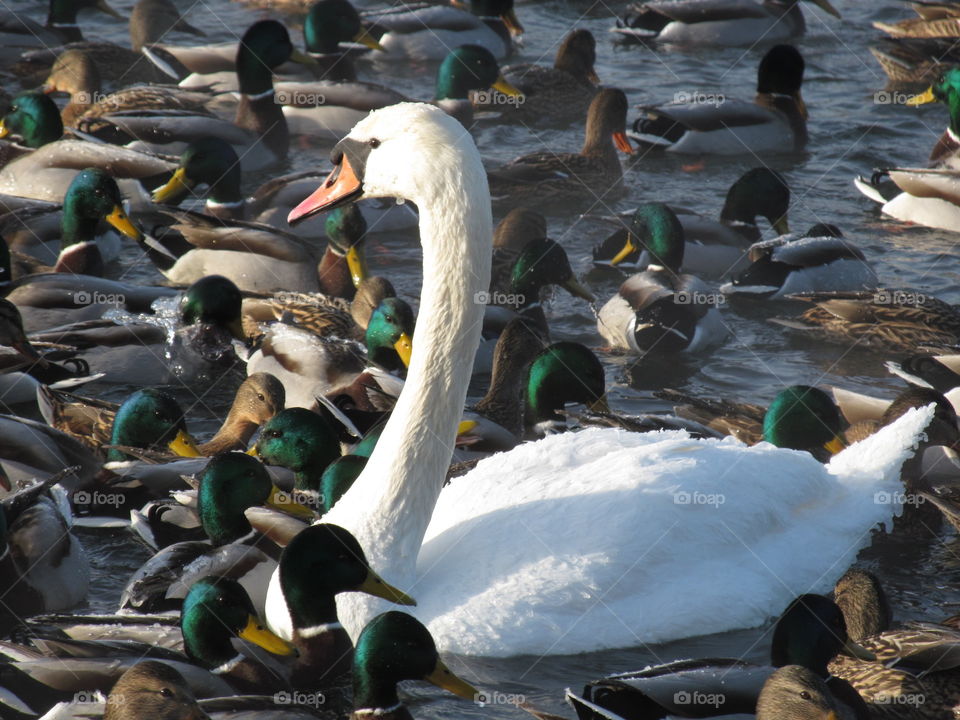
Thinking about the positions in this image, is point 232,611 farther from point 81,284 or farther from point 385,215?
point 385,215

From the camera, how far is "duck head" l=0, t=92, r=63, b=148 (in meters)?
12.7

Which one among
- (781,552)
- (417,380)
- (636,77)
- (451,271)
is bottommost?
(636,77)

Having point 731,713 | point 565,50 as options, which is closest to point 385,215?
point 565,50

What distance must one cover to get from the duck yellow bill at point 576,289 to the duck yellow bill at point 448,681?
545 centimetres

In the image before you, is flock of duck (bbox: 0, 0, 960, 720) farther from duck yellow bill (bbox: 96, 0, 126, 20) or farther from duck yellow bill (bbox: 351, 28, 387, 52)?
duck yellow bill (bbox: 96, 0, 126, 20)

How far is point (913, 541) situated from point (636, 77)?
952 centimetres

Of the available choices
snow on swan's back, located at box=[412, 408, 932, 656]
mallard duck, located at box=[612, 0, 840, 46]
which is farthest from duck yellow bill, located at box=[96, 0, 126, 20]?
snow on swan's back, located at box=[412, 408, 932, 656]

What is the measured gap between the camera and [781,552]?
21.6 ft

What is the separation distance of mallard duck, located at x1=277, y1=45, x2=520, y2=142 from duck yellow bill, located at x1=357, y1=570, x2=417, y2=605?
29.2ft

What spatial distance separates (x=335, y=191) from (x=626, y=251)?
5.66 meters

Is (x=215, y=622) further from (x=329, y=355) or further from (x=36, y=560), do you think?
(x=329, y=355)

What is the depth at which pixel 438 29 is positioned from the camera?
664 inches

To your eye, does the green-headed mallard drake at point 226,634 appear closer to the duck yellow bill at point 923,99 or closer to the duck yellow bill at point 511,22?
the duck yellow bill at point 923,99

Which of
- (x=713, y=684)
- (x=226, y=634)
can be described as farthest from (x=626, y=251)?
(x=713, y=684)
